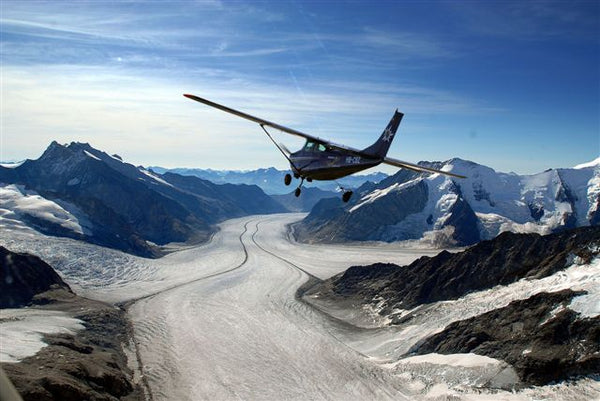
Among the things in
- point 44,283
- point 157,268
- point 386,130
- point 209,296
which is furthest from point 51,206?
point 386,130

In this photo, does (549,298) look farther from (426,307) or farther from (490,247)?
(490,247)

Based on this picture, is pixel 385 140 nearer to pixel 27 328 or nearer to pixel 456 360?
pixel 456 360

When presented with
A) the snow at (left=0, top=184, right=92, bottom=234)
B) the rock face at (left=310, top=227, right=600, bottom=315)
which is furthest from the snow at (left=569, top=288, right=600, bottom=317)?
the snow at (left=0, top=184, right=92, bottom=234)

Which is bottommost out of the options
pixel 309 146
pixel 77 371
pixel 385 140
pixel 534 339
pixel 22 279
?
pixel 22 279

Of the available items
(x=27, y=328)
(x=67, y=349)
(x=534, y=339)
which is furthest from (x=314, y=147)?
(x=27, y=328)

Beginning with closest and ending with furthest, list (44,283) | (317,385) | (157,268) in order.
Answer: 1. (317,385)
2. (44,283)
3. (157,268)

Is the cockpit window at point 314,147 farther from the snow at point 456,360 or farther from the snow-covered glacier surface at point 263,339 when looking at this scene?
the snow at point 456,360

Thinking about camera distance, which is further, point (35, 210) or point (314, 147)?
point (35, 210)

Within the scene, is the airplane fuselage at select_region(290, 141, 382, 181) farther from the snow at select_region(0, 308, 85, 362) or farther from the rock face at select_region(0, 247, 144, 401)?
the snow at select_region(0, 308, 85, 362)
